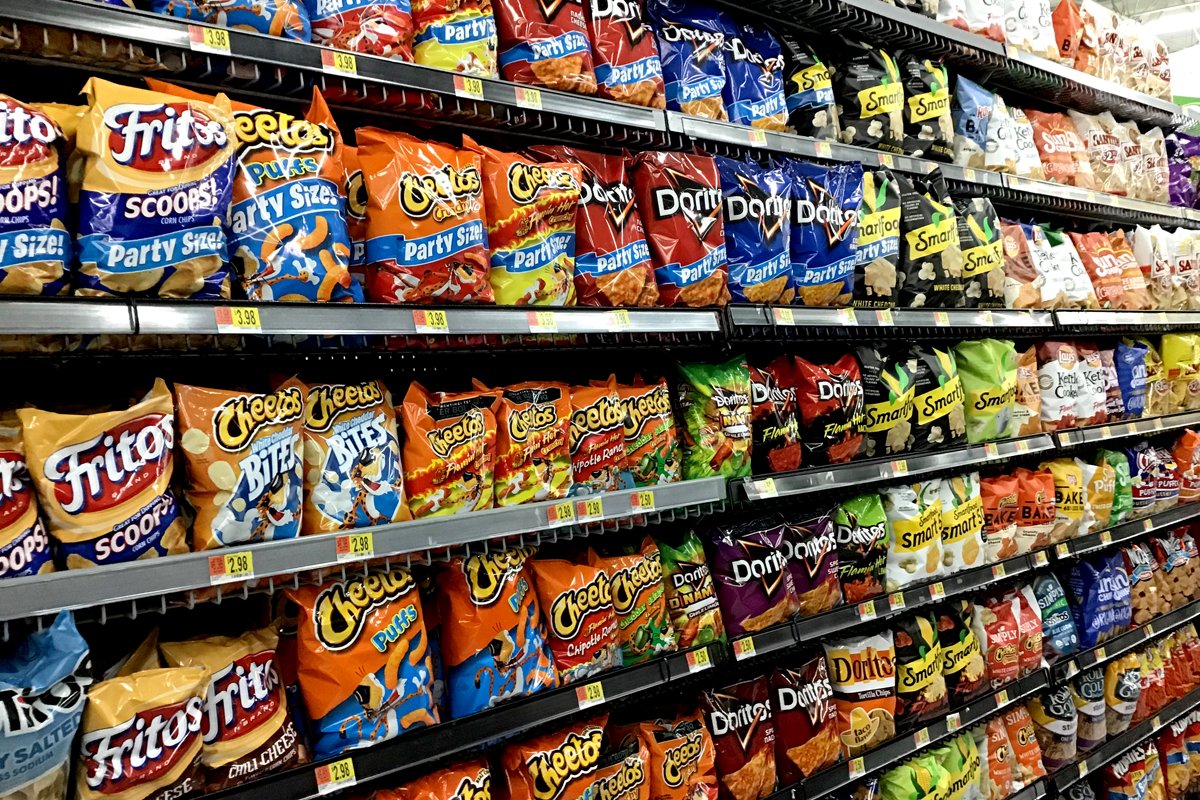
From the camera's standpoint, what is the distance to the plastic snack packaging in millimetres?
1673

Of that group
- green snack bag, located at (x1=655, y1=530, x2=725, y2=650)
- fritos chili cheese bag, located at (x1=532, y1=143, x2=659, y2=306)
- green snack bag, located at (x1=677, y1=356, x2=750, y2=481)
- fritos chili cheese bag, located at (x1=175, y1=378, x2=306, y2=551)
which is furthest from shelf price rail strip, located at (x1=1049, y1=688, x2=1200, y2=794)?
fritos chili cheese bag, located at (x1=175, y1=378, x2=306, y2=551)

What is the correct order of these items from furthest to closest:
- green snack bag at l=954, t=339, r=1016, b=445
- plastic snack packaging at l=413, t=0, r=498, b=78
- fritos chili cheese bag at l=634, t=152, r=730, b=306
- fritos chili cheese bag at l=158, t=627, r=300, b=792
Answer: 1. green snack bag at l=954, t=339, r=1016, b=445
2. fritos chili cheese bag at l=634, t=152, r=730, b=306
3. plastic snack packaging at l=413, t=0, r=498, b=78
4. fritos chili cheese bag at l=158, t=627, r=300, b=792

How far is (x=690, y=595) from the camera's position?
201cm

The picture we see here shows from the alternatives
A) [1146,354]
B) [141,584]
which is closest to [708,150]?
[141,584]

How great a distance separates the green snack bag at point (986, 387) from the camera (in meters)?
2.75

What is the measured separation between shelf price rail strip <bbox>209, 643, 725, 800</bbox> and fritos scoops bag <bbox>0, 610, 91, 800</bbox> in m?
0.23

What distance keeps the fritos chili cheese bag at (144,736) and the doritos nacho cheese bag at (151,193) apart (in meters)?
0.57

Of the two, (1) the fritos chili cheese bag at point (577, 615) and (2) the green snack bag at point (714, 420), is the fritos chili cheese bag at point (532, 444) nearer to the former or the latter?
(1) the fritos chili cheese bag at point (577, 615)

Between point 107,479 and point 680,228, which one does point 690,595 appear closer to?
point 680,228

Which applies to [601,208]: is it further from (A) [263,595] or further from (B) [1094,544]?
(B) [1094,544]

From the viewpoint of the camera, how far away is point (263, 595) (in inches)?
61.7

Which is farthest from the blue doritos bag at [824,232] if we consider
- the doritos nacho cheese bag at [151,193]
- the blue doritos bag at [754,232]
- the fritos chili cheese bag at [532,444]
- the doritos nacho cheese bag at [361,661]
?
the doritos nacho cheese bag at [151,193]

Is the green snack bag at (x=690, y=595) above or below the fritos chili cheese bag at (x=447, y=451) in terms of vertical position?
below

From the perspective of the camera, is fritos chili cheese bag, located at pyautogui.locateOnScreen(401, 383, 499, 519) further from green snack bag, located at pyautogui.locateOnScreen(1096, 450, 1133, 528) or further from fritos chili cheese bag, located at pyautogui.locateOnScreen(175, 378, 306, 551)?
green snack bag, located at pyautogui.locateOnScreen(1096, 450, 1133, 528)
